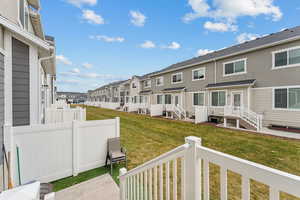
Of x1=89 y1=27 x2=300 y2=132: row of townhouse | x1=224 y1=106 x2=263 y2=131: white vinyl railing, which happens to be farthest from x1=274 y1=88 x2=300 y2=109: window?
x1=224 y1=106 x2=263 y2=131: white vinyl railing

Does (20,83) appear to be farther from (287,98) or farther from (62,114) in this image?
(287,98)

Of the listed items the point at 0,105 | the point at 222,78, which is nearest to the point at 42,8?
the point at 0,105

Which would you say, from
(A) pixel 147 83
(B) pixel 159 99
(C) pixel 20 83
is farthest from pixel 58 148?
(A) pixel 147 83

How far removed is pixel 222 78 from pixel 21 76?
14630 mm

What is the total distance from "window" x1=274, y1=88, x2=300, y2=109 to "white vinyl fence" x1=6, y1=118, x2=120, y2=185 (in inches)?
463

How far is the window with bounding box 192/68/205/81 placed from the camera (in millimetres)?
15511

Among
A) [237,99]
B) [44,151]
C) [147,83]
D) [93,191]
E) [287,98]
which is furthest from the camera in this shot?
[147,83]

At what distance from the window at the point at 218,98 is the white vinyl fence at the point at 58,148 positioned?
11.8 metres

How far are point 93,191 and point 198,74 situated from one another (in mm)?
15303

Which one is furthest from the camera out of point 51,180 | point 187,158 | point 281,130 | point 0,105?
point 281,130

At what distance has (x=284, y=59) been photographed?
9875 millimetres

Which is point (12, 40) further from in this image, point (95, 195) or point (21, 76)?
point (95, 195)

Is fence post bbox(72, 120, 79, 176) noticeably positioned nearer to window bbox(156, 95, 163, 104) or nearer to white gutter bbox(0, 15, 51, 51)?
white gutter bbox(0, 15, 51, 51)

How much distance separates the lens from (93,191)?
3383 mm
